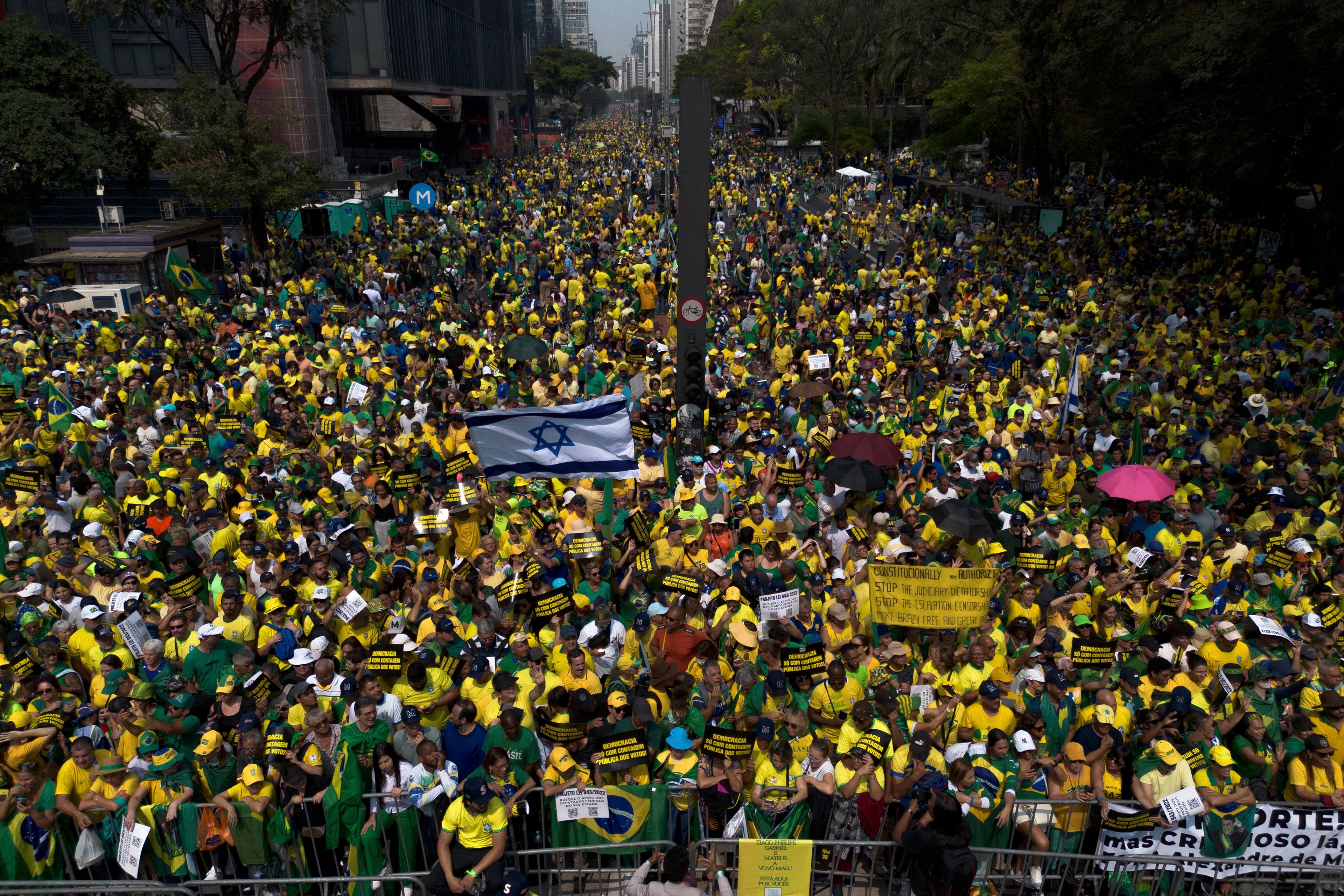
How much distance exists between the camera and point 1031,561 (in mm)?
8812

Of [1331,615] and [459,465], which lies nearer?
[1331,615]

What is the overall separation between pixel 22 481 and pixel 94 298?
48.8 feet

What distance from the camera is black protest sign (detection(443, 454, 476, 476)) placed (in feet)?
32.5

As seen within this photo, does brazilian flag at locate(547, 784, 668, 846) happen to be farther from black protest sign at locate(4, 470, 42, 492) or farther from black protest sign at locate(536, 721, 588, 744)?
black protest sign at locate(4, 470, 42, 492)

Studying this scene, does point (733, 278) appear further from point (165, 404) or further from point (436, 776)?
point (436, 776)

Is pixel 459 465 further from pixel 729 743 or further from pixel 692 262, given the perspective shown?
pixel 729 743

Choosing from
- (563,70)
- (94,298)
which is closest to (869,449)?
(94,298)

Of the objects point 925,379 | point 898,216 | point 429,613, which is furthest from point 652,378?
point 898,216

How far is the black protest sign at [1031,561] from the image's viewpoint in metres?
8.80

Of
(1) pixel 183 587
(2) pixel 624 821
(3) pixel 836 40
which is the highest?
(3) pixel 836 40

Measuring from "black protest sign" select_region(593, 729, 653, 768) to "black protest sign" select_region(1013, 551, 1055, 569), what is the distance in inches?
173

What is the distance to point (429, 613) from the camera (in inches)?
325

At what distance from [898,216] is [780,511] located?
3215cm

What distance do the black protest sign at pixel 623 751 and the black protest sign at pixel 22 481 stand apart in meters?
8.45
